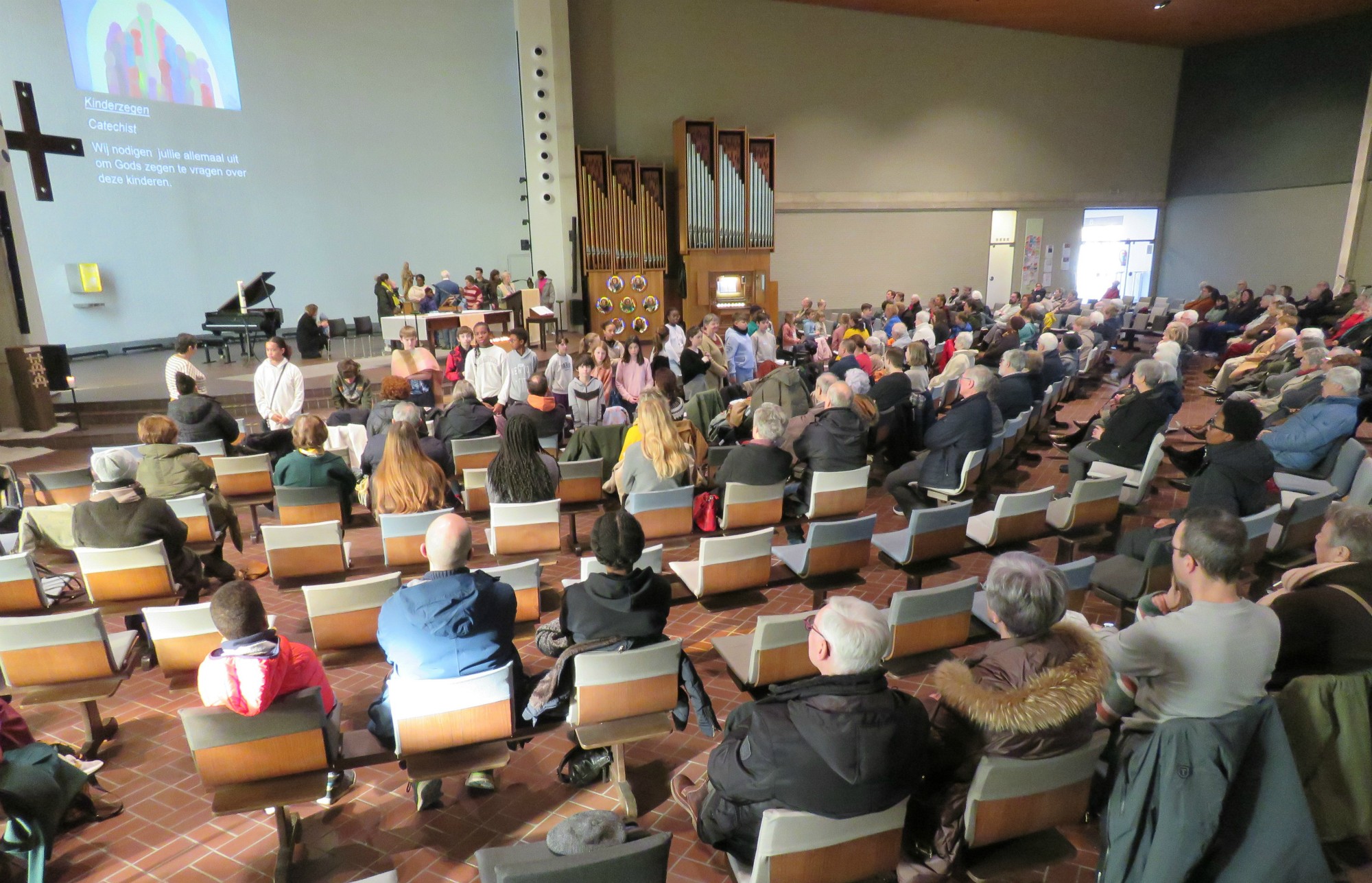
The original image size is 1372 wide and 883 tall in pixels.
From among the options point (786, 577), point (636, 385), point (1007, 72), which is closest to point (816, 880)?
point (786, 577)

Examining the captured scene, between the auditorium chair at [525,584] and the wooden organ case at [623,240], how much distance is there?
9824 mm

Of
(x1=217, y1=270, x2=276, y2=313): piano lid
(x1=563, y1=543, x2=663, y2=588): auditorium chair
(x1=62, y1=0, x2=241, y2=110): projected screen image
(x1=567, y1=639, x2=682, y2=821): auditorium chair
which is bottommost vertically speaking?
(x1=567, y1=639, x2=682, y2=821): auditorium chair

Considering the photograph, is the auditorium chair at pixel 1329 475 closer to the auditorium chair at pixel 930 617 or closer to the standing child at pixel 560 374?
the auditorium chair at pixel 930 617

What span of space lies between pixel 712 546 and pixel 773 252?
12.8 m

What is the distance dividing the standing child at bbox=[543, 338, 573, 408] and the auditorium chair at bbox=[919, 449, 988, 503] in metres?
3.63

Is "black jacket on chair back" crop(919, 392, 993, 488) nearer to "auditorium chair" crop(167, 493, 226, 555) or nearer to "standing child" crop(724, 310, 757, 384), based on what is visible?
"standing child" crop(724, 310, 757, 384)

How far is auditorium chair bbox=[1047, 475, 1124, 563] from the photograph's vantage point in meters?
4.33

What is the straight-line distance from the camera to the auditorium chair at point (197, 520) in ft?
13.8

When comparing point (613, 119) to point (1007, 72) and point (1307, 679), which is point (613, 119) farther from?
point (1307, 679)

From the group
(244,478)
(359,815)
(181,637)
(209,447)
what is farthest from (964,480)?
(209,447)

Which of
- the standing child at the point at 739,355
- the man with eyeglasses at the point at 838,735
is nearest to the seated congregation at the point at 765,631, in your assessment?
the man with eyeglasses at the point at 838,735

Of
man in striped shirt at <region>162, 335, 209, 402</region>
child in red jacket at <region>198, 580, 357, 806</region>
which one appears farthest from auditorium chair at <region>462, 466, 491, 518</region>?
man in striped shirt at <region>162, 335, 209, 402</region>

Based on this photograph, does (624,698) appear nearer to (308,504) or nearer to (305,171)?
(308,504)

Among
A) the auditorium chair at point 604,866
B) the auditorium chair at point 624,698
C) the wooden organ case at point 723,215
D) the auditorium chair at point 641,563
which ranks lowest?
the auditorium chair at point 624,698
